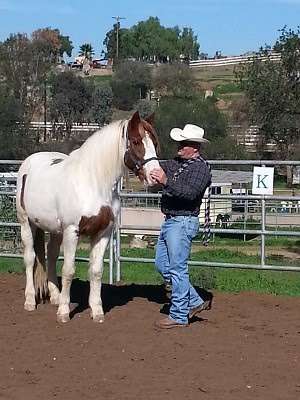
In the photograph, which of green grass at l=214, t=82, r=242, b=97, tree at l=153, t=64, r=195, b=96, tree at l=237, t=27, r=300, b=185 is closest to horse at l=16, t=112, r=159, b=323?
tree at l=237, t=27, r=300, b=185

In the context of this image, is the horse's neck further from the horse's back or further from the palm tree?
the palm tree

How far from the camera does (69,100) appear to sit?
5544 centimetres

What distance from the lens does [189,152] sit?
21.0ft

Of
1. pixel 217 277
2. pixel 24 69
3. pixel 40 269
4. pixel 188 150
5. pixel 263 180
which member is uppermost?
pixel 24 69

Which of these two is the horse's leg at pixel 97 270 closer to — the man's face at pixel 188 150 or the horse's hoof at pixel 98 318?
the horse's hoof at pixel 98 318

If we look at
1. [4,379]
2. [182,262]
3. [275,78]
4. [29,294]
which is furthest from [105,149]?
[275,78]

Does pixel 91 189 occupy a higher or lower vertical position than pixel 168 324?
higher

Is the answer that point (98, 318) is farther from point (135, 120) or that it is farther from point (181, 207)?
point (135, 120)

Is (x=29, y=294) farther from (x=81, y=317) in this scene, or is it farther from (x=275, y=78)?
(x=275, y=78)

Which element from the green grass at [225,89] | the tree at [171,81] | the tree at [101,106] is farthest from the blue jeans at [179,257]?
the green grass at [225,89]

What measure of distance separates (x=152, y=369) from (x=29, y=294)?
2439 millimetres

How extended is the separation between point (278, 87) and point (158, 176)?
19778 millimetres

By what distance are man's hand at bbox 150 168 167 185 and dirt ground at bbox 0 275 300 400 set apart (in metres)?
1.27

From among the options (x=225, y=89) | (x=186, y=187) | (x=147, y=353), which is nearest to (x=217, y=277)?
(x=186, y=187)
